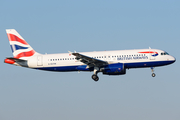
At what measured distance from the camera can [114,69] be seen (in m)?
56.8

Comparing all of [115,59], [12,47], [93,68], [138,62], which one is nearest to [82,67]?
[93,68]

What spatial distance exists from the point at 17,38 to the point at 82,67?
14015 mm

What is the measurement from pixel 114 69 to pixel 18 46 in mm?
18386

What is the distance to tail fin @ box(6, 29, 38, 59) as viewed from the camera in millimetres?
62344

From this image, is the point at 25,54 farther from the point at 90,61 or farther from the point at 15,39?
the point at 90,61

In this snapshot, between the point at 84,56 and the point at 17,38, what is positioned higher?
the point at 17,38

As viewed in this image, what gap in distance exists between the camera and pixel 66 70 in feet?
196

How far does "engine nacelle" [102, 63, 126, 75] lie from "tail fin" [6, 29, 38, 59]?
1386 cm

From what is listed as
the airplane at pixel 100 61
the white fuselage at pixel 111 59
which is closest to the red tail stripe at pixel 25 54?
the airplane at pixel 100 61

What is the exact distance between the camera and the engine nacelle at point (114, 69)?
56688mm

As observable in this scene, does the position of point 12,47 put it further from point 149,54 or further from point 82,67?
point 149,54

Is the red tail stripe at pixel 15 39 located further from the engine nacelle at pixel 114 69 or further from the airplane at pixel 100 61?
the engine nacelle at pixel 114 69

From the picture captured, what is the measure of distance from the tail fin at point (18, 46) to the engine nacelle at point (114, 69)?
13864 millimetres

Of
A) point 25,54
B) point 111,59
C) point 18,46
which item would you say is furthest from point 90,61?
point 18,46
